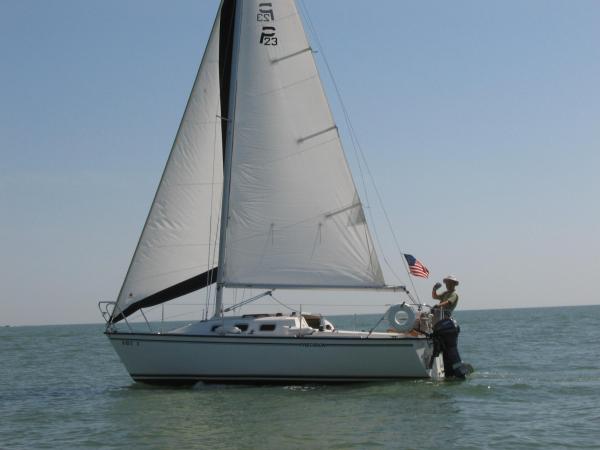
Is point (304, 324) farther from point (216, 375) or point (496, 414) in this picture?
point (496, 414)

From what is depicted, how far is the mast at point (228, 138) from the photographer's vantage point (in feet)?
71.4

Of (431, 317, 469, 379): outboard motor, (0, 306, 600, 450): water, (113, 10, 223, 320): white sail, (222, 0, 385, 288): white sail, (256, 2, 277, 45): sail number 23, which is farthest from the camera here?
(256, 2, 277, 45): sail number 23

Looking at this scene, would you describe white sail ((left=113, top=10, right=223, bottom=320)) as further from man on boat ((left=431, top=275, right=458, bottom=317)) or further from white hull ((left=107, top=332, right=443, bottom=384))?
man on boat ((left=431, top=275, right=458, bottom=317))

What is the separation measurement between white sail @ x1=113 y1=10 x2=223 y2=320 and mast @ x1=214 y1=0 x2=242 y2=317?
319 millimetres

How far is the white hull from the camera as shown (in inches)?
804

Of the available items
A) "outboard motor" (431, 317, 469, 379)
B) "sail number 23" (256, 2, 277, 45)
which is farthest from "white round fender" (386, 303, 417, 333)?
"sail number 23" (256, 2, 277, 45)

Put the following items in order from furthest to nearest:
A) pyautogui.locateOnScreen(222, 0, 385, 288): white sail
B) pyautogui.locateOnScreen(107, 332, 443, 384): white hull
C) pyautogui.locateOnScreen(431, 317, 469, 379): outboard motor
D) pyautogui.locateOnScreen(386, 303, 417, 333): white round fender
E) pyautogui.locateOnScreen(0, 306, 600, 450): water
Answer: pyautogui.locateOnScreen(222, 0, 385, 288): white sail, pyautogui.locateOnScreen(431, 317, 469, 379): outboard motor, pyautogui.locateOnScreen(386, 303, 417, 333): white round fender, pyautogui.locateOnScreen(107, 332, 443, 384): white hull, pyautogui.locateOnScreen(0, 306, 600, 450): water

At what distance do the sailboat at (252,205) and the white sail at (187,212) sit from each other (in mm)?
→ 26

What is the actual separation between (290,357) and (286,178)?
4.67 meters

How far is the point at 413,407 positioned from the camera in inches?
713

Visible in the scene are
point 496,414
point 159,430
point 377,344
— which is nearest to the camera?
point 159,430

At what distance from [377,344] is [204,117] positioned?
24.8 feet

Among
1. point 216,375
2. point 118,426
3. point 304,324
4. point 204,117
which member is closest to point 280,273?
point 304,324

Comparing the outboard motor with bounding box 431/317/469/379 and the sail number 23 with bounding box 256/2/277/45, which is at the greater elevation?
the sail number 23 with bounding box 256/2/277/45
